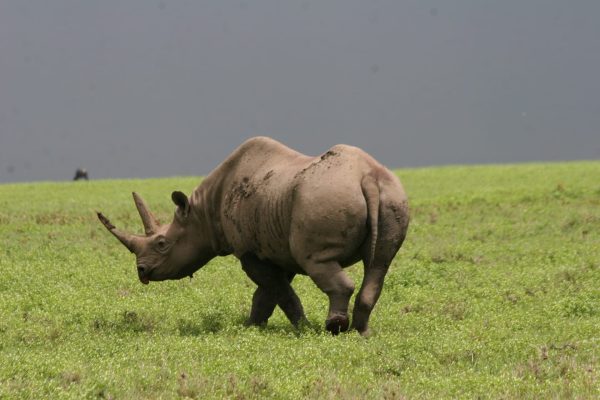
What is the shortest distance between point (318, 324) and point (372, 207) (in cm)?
222

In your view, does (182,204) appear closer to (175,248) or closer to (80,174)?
→ (175,248)

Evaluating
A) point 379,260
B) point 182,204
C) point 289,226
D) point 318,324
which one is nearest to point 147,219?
point 182,204

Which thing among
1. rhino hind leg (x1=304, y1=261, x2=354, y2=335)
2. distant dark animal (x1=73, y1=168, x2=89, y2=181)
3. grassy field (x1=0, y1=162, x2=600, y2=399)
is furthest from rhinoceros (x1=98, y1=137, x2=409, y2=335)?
distant dark animal (x1=73, y1=168, x2=89, y2=181)

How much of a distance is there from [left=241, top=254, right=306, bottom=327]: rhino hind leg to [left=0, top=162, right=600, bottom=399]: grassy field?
1.80 ft

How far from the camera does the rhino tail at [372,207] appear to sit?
12312mm

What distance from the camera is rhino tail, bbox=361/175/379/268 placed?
12.3 meters

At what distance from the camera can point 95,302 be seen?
1612 cm

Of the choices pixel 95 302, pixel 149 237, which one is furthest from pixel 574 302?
pixel 95 302

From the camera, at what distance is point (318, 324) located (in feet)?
45.3

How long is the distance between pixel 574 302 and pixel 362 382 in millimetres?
6554

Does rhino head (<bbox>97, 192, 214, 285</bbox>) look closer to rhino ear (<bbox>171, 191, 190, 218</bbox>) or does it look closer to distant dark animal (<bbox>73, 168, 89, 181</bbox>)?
rhino ear (<bbox>171, 191, 190, 218</bbox>)

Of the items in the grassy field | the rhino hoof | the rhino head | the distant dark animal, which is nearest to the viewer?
the grassy field

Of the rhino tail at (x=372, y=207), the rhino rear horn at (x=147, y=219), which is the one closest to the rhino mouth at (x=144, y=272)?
the rhino rear horn at (x=147, y=219)

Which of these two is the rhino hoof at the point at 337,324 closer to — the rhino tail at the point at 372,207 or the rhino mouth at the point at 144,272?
the rhino tail at the point at 372,207
